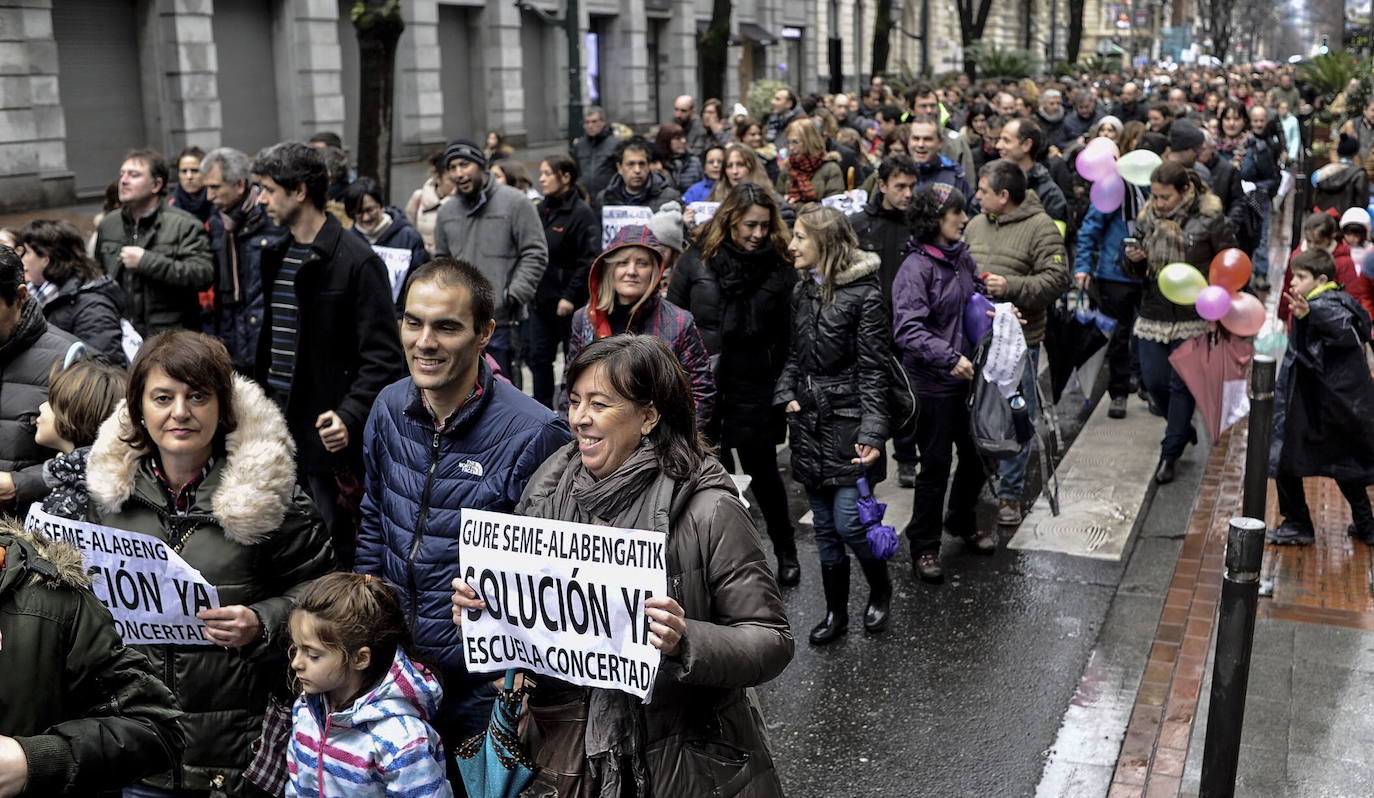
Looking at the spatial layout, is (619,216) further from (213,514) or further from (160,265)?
(213,514)

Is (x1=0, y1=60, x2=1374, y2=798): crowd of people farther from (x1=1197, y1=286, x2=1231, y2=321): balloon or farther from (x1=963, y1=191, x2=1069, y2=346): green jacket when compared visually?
(x1=1197, y1=286, x2=1231, y2=321): balloon

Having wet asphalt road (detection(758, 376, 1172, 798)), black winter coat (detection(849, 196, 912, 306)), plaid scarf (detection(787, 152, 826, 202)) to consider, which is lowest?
wet asphalt road (detection(758, 376, 1172, 798))

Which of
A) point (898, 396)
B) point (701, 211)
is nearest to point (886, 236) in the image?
point (701, 211)

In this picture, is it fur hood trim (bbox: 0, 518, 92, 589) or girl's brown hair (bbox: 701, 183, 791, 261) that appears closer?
fur hood trim (bbox: 0, 518, 92, 589)

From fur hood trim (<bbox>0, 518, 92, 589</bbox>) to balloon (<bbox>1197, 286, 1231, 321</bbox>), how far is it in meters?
7.01

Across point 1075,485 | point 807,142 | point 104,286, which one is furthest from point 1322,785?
point 807,142

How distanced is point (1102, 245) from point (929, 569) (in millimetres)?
3733

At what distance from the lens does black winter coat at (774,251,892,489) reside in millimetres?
6293

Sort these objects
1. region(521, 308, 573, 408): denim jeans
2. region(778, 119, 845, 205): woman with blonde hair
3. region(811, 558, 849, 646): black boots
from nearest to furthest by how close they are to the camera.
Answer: region(811, 558, 849, 646): black boots < region(521, 308, 573, 408): denim jeans < region(778, 119, 845, 205): woman with blonde hair

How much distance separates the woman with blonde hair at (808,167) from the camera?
11031mm

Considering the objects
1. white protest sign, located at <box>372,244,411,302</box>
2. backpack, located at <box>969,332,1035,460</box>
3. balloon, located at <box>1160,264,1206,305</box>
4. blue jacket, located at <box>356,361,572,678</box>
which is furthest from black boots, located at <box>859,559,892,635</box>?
white protest sign, located at <box>372,244,411,302</box>

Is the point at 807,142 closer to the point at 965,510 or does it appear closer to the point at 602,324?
the point at 965,510

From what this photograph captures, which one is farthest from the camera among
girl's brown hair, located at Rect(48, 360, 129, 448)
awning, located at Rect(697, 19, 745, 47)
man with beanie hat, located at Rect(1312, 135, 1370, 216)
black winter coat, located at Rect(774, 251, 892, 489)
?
awning, located at Rect(697, 19, 745, 47)

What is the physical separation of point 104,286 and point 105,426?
279 centimetres
